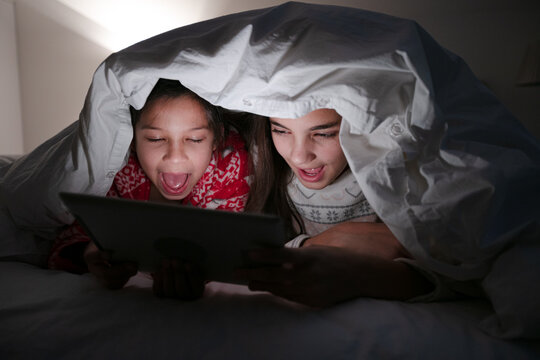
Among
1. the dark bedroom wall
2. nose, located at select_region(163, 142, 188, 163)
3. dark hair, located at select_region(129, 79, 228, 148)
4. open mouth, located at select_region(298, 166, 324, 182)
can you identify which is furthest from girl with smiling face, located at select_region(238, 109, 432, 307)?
the dark bedroom wall

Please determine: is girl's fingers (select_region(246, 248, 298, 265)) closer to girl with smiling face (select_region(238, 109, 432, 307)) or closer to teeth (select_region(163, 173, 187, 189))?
girl with smiling face (select_region(238, 109, 432, 307))

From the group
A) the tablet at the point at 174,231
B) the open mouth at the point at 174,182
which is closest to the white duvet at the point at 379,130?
the open mouth at the point at 174,182

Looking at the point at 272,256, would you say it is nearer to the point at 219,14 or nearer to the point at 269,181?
the point at 269,181

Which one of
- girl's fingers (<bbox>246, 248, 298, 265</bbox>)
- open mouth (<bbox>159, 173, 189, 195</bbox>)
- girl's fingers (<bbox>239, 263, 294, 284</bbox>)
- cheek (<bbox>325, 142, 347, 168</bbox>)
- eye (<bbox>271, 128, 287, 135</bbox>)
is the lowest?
open mouth (<bbox>159, 173, 189, 195</bbox>)

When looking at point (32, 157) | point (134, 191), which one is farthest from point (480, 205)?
point (32, 157)

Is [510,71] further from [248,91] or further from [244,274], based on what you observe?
[244,274]

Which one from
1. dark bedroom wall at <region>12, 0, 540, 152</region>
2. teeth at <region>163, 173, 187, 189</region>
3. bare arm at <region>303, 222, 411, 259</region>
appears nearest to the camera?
bare arm at <region>303, 222, 411, 259</region>

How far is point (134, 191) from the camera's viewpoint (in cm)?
99

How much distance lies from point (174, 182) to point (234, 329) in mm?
546

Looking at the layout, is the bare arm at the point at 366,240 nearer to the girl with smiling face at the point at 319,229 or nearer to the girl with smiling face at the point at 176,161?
the girl with smiling face at the point at 319,229

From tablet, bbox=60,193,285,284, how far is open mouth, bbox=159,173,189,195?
35cm

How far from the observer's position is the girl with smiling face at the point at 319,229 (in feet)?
1.74

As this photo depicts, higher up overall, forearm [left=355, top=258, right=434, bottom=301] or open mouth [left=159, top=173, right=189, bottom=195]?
forearm [left=355, top=258, right=434, bottom=301]

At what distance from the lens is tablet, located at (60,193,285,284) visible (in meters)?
0.46
